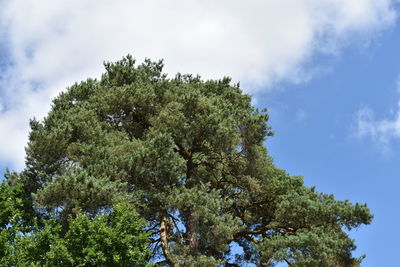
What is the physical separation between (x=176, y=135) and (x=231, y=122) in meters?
2.48

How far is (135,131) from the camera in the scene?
72.8 feet

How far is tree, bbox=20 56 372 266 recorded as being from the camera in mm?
17828

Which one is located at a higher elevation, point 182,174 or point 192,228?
point 182,174

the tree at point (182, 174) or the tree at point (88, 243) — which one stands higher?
the tree at point (182, 174)

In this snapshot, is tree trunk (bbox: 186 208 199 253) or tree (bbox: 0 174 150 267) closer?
tree (bbox: 0 174 150 267)

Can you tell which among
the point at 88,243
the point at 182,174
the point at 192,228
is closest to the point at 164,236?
the point at 192,228

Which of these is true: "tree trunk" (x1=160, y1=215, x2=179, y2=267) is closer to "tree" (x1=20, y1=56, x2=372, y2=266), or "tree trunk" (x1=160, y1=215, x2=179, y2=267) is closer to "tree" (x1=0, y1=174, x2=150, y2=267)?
"tree" (x1=20, y1=56, x2=372, y2=266)

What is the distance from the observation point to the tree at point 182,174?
17.8 meters

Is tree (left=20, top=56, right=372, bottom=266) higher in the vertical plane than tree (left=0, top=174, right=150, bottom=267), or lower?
higher

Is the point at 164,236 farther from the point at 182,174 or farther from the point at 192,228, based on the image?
the point at 182,174

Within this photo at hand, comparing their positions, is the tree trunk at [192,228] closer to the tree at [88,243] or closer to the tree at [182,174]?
the tree at [182,174]

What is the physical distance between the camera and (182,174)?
1919 cm

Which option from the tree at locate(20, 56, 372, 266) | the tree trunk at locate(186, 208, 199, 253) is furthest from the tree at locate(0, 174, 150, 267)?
the tree trunk at locate(186, 208, 199, 253)

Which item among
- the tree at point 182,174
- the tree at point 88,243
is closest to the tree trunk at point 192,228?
the tree at point 182,174
